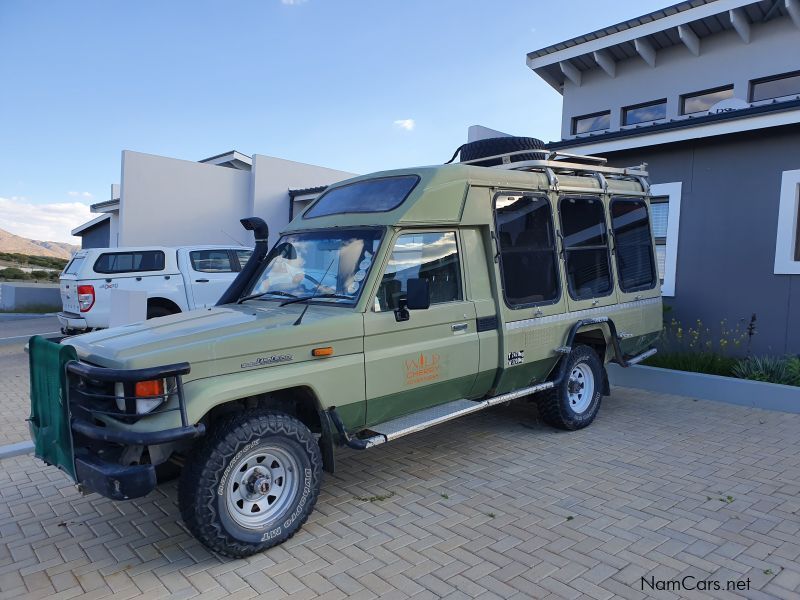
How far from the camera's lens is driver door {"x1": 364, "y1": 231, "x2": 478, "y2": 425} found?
13.9 feet

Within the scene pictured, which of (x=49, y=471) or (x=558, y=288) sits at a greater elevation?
(x=558, y=288)

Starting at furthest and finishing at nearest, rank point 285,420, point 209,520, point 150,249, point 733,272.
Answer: point 150,249 < point 733,272 < point 285,420 < point 209,520

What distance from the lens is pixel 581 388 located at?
6.35 metres

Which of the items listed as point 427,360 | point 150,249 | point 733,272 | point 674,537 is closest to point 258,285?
point 427,360

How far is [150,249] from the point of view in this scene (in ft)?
32.9

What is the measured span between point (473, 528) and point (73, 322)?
8.07 m

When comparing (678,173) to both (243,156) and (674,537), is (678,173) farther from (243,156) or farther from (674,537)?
(243,156)

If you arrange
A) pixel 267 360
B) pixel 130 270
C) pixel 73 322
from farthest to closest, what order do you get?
pixel 130 270 < pixel 73 322 < pixel 267 360

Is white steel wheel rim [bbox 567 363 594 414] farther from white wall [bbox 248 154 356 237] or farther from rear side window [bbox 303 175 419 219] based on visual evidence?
white wall [bbox 248 154 356 237]

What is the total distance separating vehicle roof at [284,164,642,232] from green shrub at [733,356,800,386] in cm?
420

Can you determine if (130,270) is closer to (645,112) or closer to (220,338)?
(220,338)

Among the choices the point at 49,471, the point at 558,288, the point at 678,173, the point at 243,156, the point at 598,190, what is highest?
the point at 243,156

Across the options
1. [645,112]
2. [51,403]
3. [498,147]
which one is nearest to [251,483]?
[51,403]

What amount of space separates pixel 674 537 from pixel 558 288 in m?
2.60
